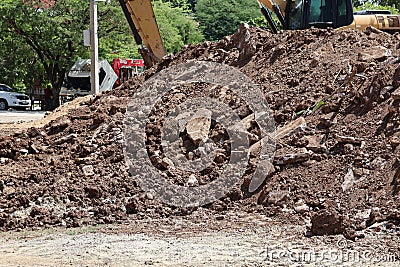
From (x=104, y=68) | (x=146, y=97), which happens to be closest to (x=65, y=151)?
(x=146, y=97)

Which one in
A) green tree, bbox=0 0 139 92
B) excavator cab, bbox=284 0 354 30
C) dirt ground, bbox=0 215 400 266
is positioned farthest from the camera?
green tree, bbox=0 0 139 92

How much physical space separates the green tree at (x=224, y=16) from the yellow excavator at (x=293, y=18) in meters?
39.8

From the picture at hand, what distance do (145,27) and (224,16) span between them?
137 feet

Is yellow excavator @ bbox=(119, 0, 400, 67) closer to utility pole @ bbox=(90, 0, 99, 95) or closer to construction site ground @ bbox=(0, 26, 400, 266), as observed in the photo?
construction site ground @ bbox=(0, 26, 400, 266)

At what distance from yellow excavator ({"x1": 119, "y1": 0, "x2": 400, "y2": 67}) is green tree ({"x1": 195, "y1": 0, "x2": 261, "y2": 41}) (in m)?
39.8

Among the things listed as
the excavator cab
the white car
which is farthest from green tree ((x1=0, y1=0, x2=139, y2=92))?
the excavator cab

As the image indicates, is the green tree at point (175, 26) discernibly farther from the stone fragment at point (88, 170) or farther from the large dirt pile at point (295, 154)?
the stone fragment at point (88, 170)

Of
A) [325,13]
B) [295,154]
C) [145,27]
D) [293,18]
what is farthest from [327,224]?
[145,27]

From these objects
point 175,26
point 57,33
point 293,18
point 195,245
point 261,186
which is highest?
point 293,18

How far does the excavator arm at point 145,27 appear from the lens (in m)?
15.5

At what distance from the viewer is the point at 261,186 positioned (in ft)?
27.3

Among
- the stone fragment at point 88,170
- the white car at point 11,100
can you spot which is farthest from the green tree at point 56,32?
the stone fragment at point 88,170

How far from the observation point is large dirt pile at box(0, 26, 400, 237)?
25.3ft

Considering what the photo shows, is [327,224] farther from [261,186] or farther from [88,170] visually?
[88,170]
